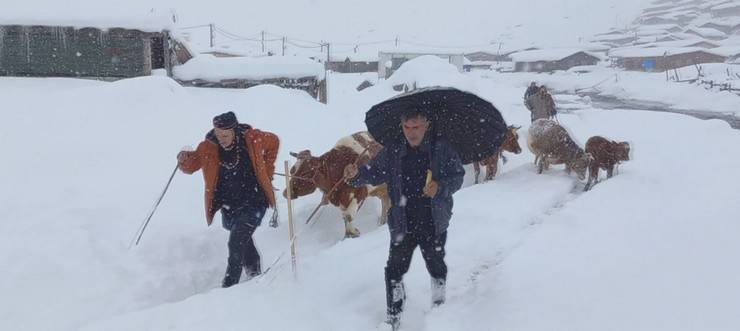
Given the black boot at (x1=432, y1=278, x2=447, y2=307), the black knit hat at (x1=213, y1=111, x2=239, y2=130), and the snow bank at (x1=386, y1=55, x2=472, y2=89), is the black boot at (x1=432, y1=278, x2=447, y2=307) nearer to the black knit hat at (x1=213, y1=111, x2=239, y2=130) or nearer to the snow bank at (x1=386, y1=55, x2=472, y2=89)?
the black knit hat at (x1=213, y1=111, x2=239, y2=130)

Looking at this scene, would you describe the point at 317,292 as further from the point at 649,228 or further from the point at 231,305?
the point at 649,228

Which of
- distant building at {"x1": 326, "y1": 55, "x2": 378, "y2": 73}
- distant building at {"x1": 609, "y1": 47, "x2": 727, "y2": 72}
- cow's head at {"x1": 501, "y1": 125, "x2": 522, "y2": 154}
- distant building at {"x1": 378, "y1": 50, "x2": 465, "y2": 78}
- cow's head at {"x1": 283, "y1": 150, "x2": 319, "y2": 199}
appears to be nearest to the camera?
cow's head at {"x1": 283, "y1": 150, "x2": 319, "y2": 199}

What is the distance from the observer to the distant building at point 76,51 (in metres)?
12.3

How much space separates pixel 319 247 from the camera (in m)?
6.16

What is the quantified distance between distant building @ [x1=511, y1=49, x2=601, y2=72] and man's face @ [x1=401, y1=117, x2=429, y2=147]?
2168 inches

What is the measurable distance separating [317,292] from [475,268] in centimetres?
146

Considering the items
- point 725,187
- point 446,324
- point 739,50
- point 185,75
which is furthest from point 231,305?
point 739,50

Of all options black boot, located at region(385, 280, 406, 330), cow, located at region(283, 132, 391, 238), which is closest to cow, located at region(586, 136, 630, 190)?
cow, located at region(283, 132, 391, 238)

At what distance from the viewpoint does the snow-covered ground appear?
378 centimetres

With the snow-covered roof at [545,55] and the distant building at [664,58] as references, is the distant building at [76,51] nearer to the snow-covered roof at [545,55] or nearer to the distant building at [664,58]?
the distant building at [664,58]

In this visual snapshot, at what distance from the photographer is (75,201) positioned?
605 centimetres

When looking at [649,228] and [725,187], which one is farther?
[725,187]

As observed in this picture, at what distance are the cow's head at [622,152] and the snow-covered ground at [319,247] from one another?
1.06 feet

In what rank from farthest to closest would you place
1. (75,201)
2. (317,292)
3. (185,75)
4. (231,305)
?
(185,75) → (75,201) → (317,292) → (231,305)
